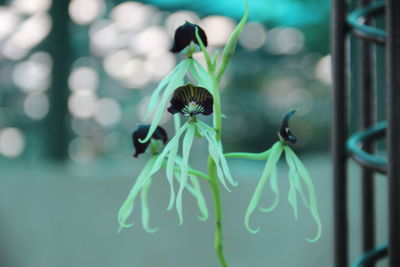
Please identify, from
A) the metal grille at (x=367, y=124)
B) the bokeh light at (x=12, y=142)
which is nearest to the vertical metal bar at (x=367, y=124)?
the metal grille at (x=367, y=124)

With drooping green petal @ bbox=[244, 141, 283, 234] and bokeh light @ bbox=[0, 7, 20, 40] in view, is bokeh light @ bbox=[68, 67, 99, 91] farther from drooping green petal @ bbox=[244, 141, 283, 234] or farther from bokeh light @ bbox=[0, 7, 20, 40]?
drooping green petal @ bbox=[244, 141, 283, 234]

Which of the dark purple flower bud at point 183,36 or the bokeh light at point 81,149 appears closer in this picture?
the dark purple flower bud at point 183,36

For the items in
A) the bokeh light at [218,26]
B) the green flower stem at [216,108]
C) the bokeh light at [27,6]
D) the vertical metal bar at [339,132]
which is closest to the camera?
the green flower stem at [216,108]

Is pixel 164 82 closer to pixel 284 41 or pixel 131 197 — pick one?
pixel 131 197

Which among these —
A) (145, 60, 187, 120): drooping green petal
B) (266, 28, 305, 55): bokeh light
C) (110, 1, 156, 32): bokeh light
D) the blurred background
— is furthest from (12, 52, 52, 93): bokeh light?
(145, 60, 187, 120): drooping green petal

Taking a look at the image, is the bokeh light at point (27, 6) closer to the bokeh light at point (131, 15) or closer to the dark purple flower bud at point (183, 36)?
the bokeh light at point (131, 15)

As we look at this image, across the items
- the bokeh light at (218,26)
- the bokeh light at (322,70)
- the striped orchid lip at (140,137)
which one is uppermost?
the striped orchid lip at (140,137)

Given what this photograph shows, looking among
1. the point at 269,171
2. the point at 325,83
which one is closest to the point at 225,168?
the point at 269,171

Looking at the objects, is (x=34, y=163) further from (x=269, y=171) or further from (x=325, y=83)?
(x=269, y=171)
